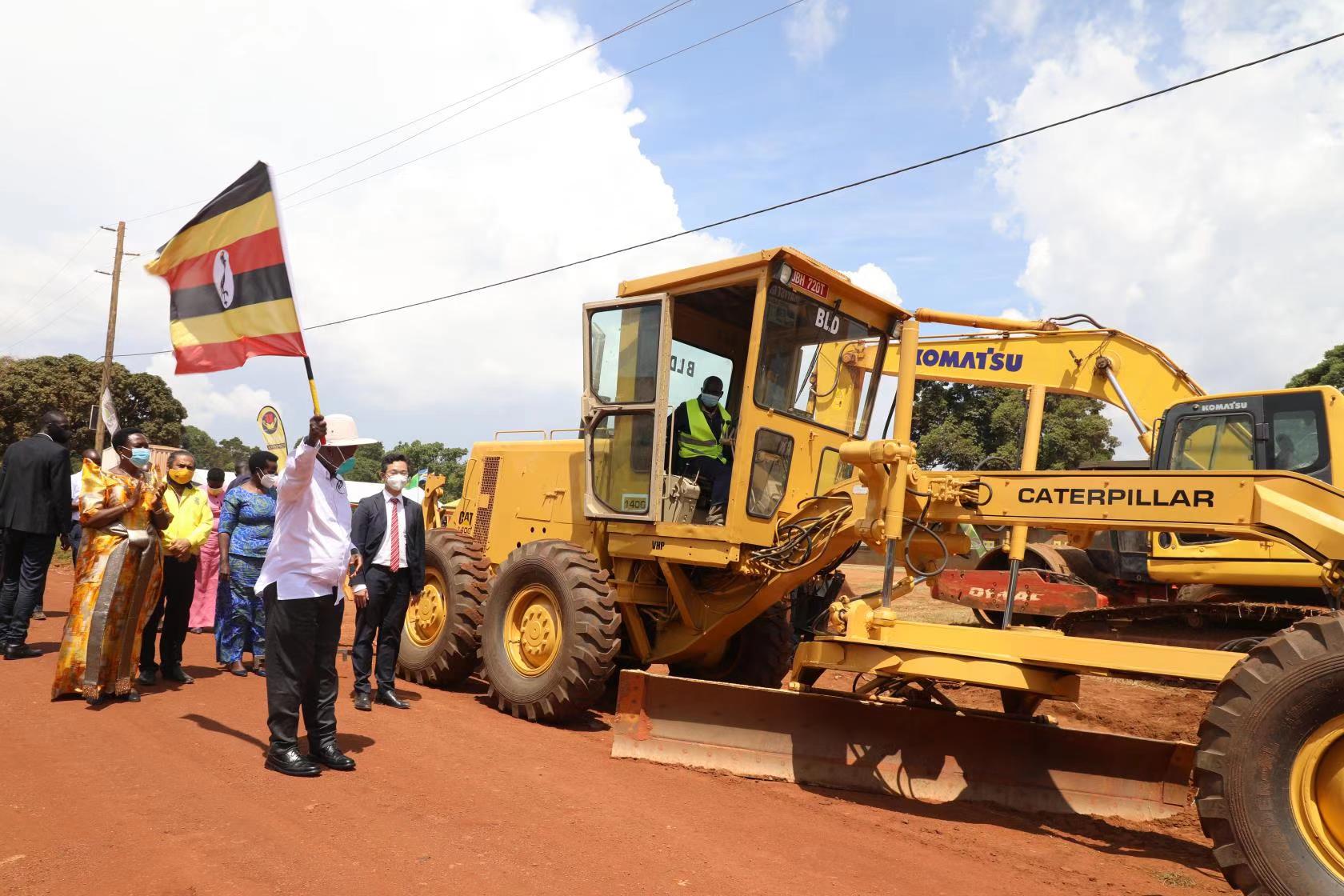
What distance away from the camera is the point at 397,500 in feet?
23.2

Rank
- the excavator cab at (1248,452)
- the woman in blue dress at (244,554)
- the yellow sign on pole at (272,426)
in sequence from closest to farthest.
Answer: the woman in blue dress at (244,554) → the excavator cab at (1248,452) → the yellow sign on pole at (272,426)

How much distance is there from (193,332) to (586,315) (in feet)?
9.20

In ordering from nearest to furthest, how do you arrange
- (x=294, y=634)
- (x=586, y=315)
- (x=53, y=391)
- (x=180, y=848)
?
1. (x=180, y=848)
2. (x=294, y=634)
3. (x=586, y=315)
4. (x=53, y=391)

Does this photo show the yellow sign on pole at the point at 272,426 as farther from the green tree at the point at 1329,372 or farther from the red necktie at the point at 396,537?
the green tree at the point at 1329,372

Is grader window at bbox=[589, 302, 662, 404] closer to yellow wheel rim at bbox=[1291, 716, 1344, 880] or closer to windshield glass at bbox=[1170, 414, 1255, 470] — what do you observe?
yellow wheel rim at bbox=[1291, 716, 1344, 880]

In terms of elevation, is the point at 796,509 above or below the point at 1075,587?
above

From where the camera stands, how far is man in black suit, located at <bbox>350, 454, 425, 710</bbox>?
6875mm

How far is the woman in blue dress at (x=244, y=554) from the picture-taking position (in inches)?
302

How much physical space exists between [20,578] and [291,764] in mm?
4085

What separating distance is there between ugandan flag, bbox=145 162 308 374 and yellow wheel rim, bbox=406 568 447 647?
9.12 feet

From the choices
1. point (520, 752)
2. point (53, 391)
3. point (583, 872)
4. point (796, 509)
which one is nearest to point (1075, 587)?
point (796, 509)

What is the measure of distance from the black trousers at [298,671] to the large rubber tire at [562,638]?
70.2 inches

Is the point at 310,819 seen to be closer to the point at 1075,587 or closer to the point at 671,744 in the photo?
the point at 671,744

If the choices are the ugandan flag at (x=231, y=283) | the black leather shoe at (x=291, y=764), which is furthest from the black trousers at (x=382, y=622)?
the ugandan flag at (x=231, y=283)
